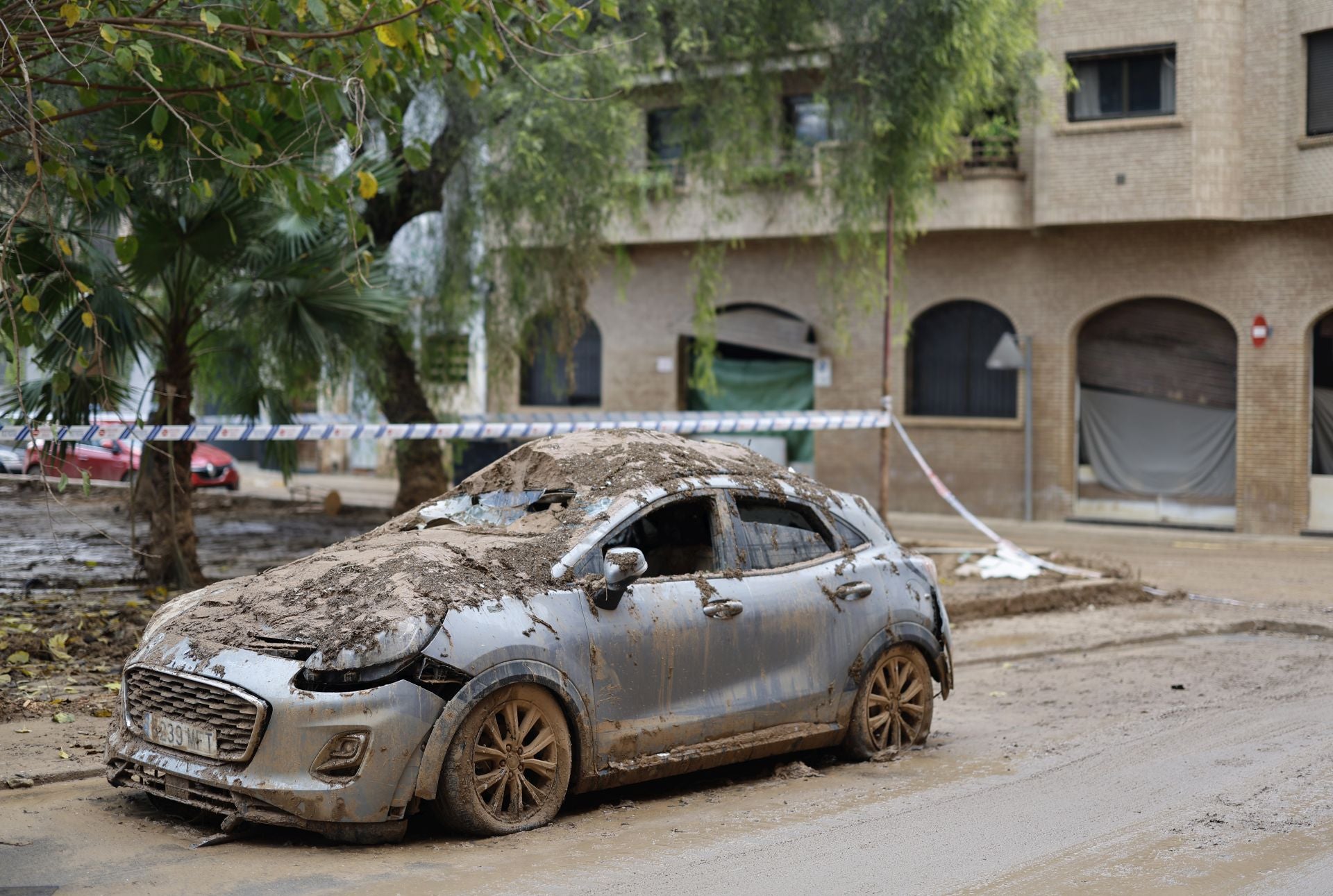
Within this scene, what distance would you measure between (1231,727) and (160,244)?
9.18 meters

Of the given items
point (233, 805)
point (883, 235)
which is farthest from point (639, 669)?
point (883, 235)

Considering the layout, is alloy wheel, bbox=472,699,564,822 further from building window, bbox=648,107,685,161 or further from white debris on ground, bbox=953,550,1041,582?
building window, bbox=648,107,685,161

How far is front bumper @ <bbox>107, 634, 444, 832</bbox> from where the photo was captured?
5.72 m

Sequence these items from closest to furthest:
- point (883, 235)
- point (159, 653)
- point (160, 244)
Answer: point (159, 653)
point (160, 244)
point (883, 235)

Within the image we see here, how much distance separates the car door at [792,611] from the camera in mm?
7160

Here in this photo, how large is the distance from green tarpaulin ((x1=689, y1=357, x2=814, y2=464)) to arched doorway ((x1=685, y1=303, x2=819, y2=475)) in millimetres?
14

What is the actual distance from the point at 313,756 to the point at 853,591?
123 inches

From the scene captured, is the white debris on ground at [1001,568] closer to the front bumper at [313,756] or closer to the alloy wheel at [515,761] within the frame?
the alloy wheel at [515,761]

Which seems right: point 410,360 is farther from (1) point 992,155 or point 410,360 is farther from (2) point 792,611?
(2) point 792,611

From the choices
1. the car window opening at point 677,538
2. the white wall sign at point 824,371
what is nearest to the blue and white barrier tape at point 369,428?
the car window opening at point 677,538

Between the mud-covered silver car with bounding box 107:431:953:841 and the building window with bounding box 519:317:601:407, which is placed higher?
the building window with bounding box 519:317:601:407

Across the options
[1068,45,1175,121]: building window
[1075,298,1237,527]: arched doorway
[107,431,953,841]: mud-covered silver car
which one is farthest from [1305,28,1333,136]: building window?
[107,431,953,841]: mud-covered silver car

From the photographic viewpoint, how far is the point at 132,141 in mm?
11695

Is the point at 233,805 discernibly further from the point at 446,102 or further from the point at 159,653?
the point at 446,102
